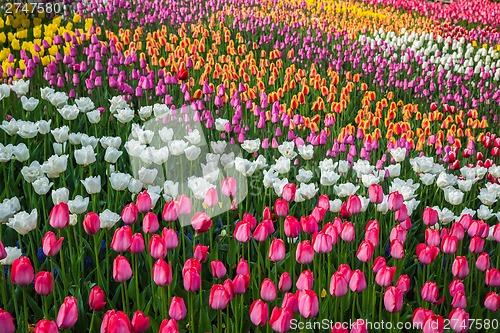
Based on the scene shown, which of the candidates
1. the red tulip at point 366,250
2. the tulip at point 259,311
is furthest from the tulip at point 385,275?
the tulip at point 259,311

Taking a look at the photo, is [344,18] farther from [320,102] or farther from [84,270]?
[84,270]

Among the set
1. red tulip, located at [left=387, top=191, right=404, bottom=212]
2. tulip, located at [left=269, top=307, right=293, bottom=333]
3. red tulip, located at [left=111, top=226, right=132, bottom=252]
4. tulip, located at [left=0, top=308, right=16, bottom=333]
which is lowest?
red tulip, located at [left=387, top=191, right=404, bottom=212]

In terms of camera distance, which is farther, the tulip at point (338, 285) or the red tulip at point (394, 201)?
the red tulip at point (394, 201)

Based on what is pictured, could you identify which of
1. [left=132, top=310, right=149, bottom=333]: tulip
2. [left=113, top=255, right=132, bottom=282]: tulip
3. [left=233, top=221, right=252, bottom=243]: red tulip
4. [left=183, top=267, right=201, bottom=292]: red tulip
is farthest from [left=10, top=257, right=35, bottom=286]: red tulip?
[left=233, top=221, right=252, bottom=243]: red tulip

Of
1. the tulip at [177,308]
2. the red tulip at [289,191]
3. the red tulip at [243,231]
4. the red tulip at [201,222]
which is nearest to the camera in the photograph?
the tulip at [177,308]

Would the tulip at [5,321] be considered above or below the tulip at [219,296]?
above

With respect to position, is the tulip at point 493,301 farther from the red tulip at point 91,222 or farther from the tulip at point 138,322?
the red tulip at point 91,222

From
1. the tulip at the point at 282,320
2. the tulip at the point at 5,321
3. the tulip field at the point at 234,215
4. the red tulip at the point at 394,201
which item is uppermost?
the tulip at the point at 5,321

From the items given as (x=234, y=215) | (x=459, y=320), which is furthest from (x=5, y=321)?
(x=234, y=215)

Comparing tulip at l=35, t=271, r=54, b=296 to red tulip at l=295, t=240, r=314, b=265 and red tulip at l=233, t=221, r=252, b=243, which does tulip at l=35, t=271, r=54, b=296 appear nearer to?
red tulip at l=233, t=221, r=252, b=243

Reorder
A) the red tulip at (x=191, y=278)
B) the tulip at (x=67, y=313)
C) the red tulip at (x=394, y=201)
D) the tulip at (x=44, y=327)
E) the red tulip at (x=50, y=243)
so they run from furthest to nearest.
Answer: the red tulip at (x=394, y=201)
the red tulip at (x=50, y=243)
the red tulip at (x=191, y=278)
the tulip at (x=67, y=313)
the tulip at (x=44, y=327)

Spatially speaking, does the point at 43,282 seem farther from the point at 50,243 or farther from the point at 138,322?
the point at 138,322

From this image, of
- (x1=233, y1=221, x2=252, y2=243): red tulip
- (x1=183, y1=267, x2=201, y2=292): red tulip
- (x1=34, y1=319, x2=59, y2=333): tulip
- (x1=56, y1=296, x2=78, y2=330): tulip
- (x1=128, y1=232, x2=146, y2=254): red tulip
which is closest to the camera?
(x1=34, y1=319, x2=59, y2=333): tulip

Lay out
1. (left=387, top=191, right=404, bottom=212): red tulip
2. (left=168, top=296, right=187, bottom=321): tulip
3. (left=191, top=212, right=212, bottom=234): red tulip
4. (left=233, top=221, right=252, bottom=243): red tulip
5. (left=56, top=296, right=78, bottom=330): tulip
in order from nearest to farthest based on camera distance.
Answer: (left=56, top=296, right=78, bottom=330): tulip
(left=168, top=296, right=187, bottom=321): tulip
(left=233, top=221, right=252, bottom=243): red tulip
(left=191, top=212, right=212, bottom=234): red tulip
(left=387, top=191, right=404, bottom=212): red tulip
